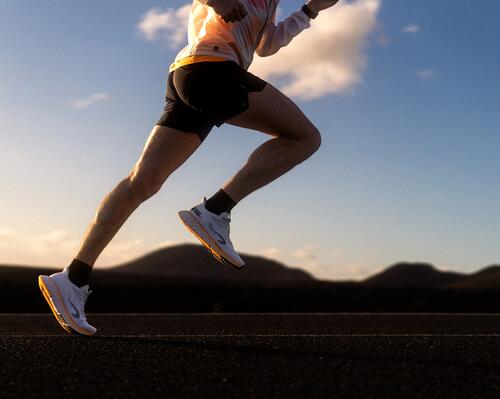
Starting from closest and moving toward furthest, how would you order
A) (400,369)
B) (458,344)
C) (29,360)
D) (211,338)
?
(400,369) → (29,360) → (458,344) → (211,338)

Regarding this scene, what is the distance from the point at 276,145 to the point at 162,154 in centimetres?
70

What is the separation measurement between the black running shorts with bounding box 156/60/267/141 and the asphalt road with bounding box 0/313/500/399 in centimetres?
114

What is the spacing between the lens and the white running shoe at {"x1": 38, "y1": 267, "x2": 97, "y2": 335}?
3.61 m

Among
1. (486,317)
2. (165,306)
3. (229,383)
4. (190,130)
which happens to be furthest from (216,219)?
(165,306)

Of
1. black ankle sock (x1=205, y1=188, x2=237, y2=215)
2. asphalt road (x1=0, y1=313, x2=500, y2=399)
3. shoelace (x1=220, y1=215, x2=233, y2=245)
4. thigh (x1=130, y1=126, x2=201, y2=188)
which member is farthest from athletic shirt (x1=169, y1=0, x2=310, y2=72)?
asphalt road (x1=0, y1=313, x2=500, y2=399)

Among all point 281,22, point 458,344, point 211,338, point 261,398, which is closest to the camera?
point 261,398

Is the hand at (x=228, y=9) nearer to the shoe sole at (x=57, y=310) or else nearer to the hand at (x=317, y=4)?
the hand at (x=317, y=4)

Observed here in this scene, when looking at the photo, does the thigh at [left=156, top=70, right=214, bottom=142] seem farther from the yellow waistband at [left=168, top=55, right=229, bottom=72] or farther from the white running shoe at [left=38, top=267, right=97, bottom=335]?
the white running shoe at [left=38, top=267, right=97, bottom=335]

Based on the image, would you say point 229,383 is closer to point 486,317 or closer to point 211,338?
point 211,338

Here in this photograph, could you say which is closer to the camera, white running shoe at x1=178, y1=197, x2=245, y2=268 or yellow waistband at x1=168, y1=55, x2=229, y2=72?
yellow waistband at x1=168, y1=55, x2=229, y2=72

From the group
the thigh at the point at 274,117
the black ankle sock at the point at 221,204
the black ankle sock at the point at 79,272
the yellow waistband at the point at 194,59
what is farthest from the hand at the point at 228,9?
the black ankle sock at the point at 79,272

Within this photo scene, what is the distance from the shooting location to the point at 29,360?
280 centimetres

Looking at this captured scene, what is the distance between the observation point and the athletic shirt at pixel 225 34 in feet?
11.6

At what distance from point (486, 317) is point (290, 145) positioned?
3117 millimetres
